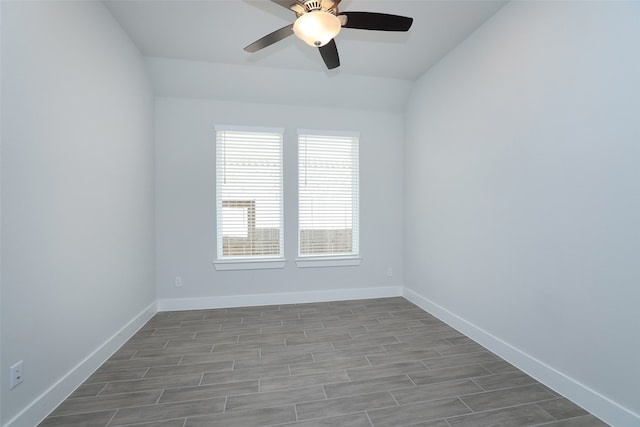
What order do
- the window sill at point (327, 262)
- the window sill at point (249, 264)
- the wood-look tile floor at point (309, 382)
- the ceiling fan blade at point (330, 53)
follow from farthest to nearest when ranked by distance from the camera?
the window sill at point (327, 262) < the window sill at point (249, 264) < the ceiling fan blade at point (330, 53) < the wood-look tile floor at point (309, 382)

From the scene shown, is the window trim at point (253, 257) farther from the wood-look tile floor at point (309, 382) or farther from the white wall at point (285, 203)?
the wood-look tile floor at point (309, 382)

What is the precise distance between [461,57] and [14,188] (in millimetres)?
3847

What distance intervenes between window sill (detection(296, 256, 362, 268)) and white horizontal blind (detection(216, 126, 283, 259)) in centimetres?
36

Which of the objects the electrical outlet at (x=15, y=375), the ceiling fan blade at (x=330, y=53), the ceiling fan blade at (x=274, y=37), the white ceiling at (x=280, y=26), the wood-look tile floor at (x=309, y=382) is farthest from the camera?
the white ceiling at (x=280, y=26)

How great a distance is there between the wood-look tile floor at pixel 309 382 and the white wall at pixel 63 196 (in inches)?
13.7

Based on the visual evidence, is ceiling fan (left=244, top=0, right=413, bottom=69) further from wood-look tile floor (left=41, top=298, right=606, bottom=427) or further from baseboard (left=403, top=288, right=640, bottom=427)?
baseboard (left=403, top=288, right=640, bottom=427)

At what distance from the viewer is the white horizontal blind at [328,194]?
162 inches

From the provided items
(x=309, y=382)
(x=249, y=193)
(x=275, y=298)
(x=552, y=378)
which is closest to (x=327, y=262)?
(x=275, y=298)

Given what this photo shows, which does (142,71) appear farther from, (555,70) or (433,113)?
(555,70)

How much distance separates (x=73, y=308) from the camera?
2.10 metres

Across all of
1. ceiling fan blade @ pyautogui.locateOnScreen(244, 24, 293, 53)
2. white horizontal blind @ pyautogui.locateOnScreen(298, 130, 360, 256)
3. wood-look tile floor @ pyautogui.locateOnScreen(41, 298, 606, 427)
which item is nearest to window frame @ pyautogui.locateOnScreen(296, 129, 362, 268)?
white horizontal blind @ pyautogui.locateOnScreen(298, 130, 360, 256)

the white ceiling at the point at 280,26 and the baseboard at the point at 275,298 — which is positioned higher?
the white ceiling at the point at 280,26

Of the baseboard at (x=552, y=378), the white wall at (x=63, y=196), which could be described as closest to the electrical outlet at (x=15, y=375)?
the white wall at (x=63, y=196)

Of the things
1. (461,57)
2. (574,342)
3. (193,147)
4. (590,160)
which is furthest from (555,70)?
(193,147)
